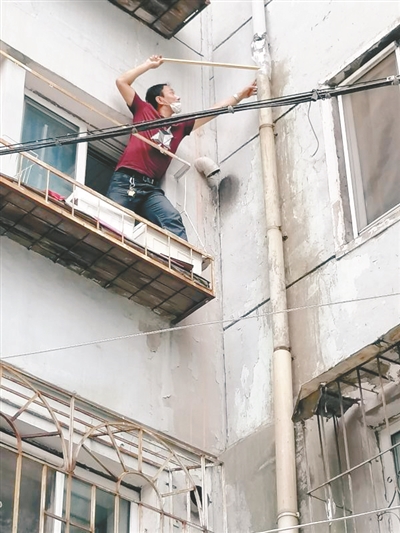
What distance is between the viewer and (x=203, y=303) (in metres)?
8.23

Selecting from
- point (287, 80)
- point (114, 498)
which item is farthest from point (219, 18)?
point (114, 498)

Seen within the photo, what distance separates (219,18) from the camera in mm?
10438

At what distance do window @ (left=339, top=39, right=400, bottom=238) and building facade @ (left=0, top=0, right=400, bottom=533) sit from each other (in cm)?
2

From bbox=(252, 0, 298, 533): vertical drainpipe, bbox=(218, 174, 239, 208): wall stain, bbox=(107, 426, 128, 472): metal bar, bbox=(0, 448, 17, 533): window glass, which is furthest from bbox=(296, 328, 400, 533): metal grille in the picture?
bbox=(218, 174, 239, 208): wall stain

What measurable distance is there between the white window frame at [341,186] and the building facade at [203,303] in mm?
16

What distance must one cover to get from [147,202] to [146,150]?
455mm

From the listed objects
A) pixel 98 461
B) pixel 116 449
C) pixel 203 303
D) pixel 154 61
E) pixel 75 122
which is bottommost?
pixel 98 461

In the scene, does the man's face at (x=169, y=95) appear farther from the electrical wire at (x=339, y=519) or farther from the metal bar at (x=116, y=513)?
the electrical wire at (x=339, y=519)

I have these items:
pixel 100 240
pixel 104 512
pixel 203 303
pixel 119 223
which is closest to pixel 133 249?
pixel 100 240

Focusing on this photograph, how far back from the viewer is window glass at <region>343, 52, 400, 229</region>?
25.9ft

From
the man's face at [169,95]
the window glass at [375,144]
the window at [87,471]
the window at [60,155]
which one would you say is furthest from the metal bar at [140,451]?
the man's face at [169,95]

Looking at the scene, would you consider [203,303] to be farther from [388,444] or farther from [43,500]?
[43,500]

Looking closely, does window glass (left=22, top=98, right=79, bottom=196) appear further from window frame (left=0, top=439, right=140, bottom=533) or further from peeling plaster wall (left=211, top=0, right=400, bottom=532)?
window frame (left=0, top=439, right=140, bottom=533)

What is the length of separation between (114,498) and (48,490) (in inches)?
20.7
